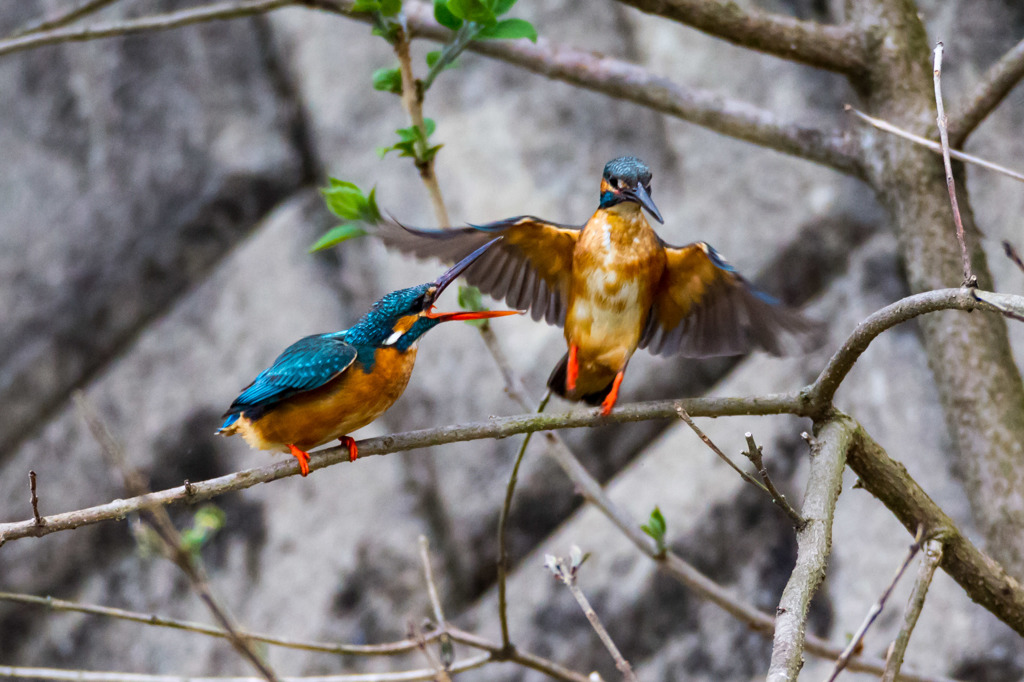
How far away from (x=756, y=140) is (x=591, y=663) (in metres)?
2.38

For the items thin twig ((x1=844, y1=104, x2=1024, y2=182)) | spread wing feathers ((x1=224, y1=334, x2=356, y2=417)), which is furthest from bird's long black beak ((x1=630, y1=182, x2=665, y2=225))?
spread wing feathers ((x1=224, y1=334, x2=356, y2=417))

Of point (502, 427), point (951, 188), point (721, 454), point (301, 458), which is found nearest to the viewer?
point (951, 188)

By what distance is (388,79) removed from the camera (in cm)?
266

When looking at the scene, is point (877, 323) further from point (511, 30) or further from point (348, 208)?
point (348, 208)

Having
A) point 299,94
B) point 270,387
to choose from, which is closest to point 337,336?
point 270,387

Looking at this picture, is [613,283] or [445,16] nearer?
[445,16]

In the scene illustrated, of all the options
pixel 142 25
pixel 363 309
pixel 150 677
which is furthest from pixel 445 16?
pixel 363 309

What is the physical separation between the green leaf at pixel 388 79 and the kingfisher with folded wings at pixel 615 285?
46 centimetres

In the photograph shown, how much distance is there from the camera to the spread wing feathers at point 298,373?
2316 millimetres

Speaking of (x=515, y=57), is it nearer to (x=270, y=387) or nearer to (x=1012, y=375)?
(x=270, y=387)

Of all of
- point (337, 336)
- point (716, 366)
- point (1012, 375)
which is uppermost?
point (716, 366)

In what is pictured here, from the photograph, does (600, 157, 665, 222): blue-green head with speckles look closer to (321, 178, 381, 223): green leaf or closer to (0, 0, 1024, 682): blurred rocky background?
(321, 178, 381, 223): green leaf

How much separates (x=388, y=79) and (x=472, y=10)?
41 cm

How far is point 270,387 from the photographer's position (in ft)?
7.75
